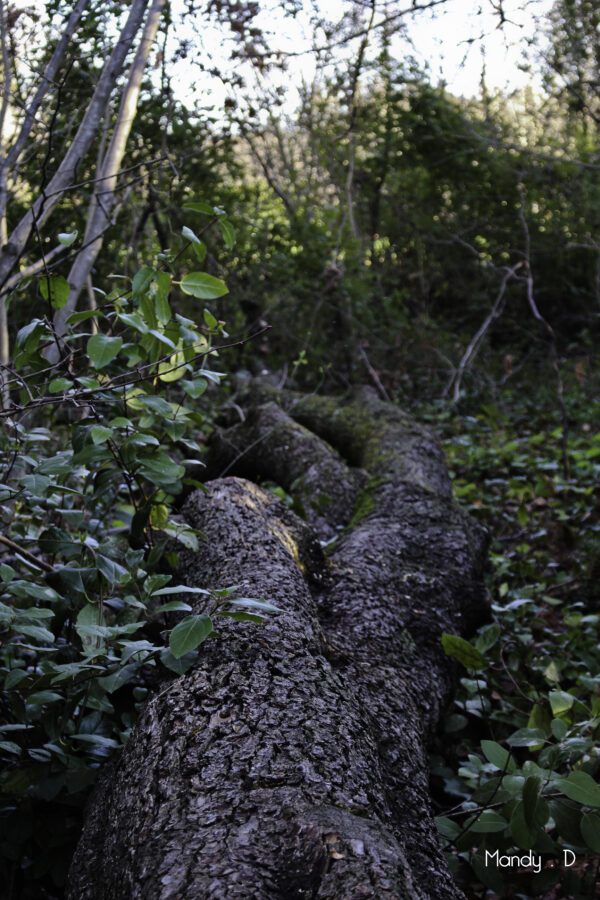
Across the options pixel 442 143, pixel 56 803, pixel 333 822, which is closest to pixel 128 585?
pixel 56 803

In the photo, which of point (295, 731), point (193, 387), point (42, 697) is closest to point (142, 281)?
point (193, 387)

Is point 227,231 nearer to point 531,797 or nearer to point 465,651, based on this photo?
point 465,651

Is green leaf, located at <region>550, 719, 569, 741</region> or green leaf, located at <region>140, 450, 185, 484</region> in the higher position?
green leaf, located at <region>140, 450, 185, 484</region>

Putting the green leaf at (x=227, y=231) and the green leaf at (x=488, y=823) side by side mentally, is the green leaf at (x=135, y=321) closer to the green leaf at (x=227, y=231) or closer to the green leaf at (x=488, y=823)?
the green leaf at (x=227, y=231)

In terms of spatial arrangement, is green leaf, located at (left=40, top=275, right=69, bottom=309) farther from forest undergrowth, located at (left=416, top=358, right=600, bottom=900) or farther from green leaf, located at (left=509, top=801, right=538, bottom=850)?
green leaf, located at (left=509, top=801, right=538, bottom=850)

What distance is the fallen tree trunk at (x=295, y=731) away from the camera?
1022mm

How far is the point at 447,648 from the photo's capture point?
62.5 inches

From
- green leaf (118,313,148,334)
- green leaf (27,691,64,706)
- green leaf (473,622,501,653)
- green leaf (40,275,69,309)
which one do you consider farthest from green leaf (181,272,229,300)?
green leaf (473,622,501,653)

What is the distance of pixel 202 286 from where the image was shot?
1697 mm

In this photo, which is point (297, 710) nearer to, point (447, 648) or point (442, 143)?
point (447, 648)

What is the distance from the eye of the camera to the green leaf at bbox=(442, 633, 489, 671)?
5.18 feet

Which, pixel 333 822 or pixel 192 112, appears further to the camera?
pixel 192 112

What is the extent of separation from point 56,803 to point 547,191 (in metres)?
8.98

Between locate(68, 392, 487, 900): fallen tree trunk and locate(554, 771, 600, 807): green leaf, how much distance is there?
30cm
